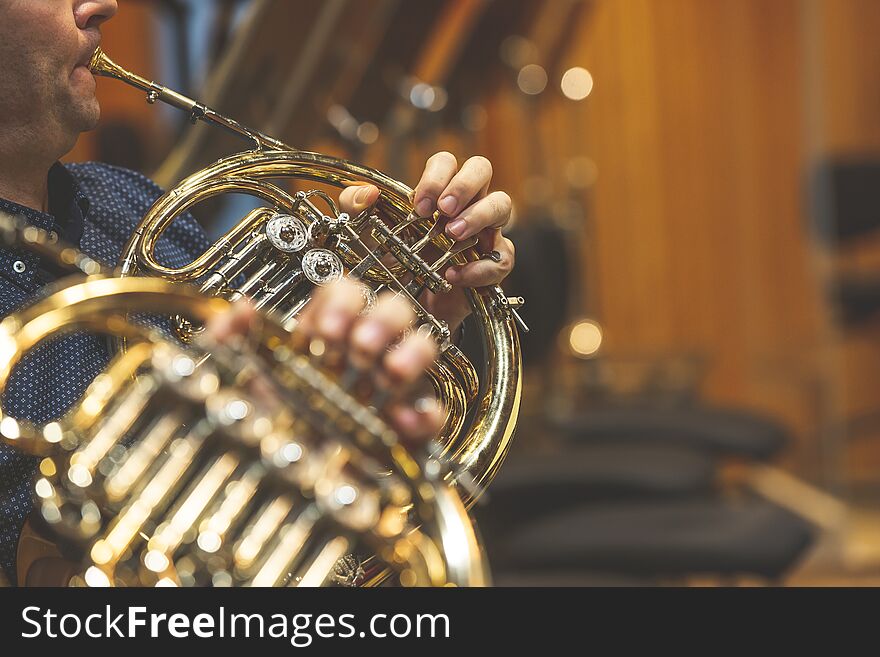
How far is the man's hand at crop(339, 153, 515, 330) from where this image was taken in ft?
2.71

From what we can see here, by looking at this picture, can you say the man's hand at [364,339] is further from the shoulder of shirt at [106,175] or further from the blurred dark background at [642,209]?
the blurred dark background at [642,209]

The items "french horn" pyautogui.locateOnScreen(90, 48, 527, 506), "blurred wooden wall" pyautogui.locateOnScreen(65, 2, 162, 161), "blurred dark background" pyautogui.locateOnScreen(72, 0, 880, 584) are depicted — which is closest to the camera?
"french horn" pyautogui.locateOnScreen(90, 48, 527, 506)

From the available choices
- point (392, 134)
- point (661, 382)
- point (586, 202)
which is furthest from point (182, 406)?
point (586, 202)

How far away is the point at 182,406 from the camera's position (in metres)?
0.58

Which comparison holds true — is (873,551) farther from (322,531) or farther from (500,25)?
(322,531)

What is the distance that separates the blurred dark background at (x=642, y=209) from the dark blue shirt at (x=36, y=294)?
0.71 feet

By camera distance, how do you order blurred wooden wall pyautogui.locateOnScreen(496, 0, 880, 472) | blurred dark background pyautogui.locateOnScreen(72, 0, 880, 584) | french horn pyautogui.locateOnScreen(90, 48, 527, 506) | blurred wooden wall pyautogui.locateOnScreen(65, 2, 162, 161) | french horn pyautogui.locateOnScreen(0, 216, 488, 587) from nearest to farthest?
french horn pyautogui.locateOnScreen(0, 216, 488, 587)
french horn pyautogui.locateOnScreen(90, 48, 527, 506)
blurred dark background pyautogui.locateOnScreen(72, 0, 880, 584)
blurred wooden wall pyautogui.locateOnScreen(65, 2, 162, 161)
blurred wooden wall pyautogui.locateOnScreen(496, 0, 880, 472)

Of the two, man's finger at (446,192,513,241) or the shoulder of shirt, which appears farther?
the shoulder of shirt

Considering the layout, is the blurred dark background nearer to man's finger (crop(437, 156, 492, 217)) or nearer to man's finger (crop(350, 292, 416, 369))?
man's finger (crop(437, 156, 492, 217))

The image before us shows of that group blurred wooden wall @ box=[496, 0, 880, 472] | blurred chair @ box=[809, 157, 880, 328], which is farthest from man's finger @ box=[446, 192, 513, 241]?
blurred wooden wall @ box=[496, 0, 880, 472]

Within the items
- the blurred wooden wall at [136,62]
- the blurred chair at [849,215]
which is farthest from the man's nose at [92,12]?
the blurred chair at [849,215]

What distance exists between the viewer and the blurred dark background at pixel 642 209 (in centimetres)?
160

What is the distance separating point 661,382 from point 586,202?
0.62 meters

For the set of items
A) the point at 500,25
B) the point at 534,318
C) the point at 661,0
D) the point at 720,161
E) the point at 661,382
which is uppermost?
the point at 661,0
